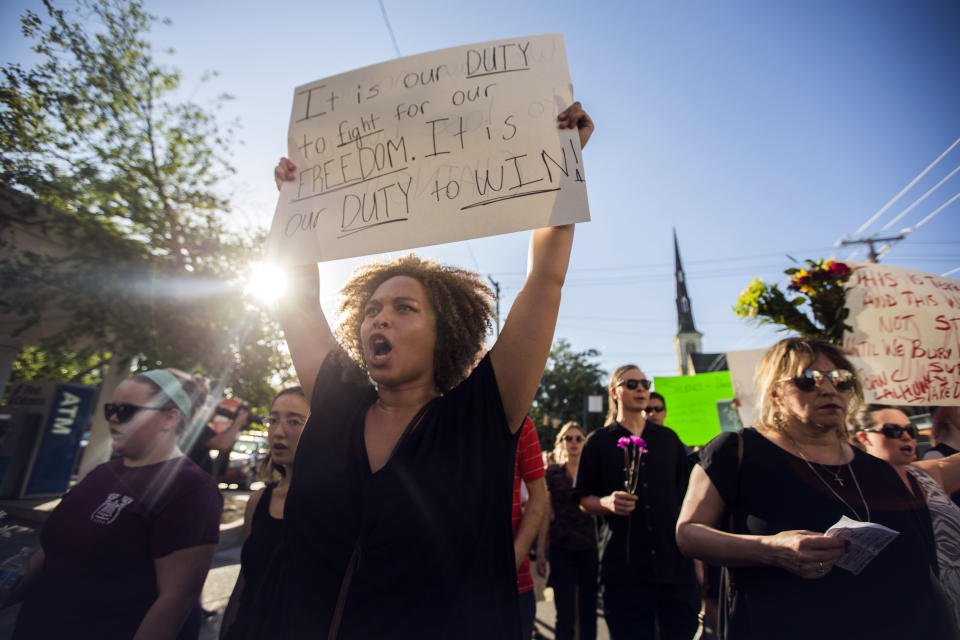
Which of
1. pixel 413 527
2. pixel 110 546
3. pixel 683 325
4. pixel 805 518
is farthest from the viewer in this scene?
pixel 683 325

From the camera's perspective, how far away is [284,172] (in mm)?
1897

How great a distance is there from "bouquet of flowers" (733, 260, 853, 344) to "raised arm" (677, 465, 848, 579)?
170cm

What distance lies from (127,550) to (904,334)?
14.9 ft

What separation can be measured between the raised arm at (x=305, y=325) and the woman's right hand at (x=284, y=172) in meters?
0.44

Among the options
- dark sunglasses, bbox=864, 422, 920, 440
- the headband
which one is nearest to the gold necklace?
dark sunglasses, bbox=864, 422, 920, 440

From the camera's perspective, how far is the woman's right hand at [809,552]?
1.45m

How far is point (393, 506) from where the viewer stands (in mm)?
1074

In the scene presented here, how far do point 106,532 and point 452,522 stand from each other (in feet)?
5.33

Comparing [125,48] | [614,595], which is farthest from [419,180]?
[125,48]

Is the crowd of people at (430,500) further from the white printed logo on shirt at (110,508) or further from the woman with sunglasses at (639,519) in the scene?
the woman with sunglasses at (639,519)

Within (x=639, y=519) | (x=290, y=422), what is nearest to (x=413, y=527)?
(x=290, y=422)

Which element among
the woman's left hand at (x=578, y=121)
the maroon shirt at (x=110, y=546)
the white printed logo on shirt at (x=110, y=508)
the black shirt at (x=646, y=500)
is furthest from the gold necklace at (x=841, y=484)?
the white printed logo on shirt at (x=110, y=508)

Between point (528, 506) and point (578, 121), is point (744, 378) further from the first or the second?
point (578, 121)

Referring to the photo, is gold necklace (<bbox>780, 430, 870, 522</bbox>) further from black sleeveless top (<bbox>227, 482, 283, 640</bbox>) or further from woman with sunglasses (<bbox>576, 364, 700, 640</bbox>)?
black sleeveless top (<bbox>227, 482, 283, 640</bbox>)
